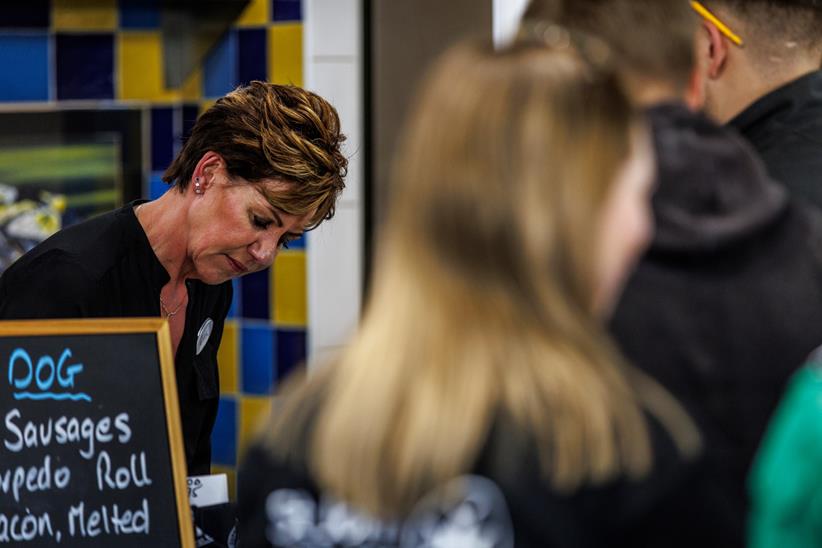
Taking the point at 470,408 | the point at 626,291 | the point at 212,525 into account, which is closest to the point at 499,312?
the point at 470,408

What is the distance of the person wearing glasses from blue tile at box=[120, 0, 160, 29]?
1975 mm

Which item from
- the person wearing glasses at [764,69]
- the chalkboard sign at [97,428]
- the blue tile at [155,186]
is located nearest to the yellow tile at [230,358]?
the blue tile at [155,186]

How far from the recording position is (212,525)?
2.11 m

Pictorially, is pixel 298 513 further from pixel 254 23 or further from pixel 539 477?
pixel 254 23

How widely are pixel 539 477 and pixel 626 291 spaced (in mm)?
256

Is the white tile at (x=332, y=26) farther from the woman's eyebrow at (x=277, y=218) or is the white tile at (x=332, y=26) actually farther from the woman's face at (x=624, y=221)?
the woman's face at (x=624, y=221)

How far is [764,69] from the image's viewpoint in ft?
6.61

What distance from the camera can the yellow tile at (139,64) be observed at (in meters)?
3.63

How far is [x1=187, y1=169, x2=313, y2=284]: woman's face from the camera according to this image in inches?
91.7

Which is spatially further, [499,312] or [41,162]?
[41,162]

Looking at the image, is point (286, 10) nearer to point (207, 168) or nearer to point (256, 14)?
point (256, 14)

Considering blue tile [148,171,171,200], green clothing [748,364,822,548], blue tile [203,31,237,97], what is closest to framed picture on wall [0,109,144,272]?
blue tile [148,171,171,200]

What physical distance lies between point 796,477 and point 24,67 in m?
2.89

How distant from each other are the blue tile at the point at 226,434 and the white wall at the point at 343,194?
11.4 inches
